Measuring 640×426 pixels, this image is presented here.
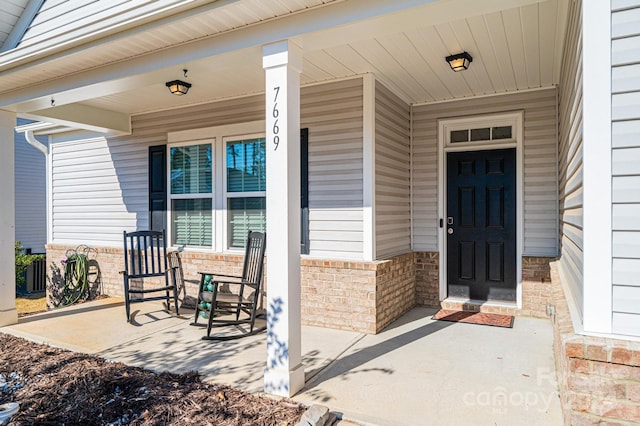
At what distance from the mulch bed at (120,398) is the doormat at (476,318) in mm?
2645

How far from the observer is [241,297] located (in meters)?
→ 4.19

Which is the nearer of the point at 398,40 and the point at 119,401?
the point at 119,401

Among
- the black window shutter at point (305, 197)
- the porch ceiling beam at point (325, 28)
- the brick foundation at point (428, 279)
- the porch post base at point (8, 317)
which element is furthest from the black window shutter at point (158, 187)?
the brick foundation at point (428, 279)

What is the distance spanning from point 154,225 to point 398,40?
422cm

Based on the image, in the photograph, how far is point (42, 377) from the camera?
309cm

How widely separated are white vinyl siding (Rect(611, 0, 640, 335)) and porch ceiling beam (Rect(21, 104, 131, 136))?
578 centimetres

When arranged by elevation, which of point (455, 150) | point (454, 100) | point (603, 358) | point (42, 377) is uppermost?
point (454, 100)

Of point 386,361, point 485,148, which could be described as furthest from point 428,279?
point 386,361

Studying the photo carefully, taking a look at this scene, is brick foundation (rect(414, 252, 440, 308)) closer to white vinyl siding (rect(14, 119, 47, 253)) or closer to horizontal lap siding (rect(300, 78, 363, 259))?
horizontal lap siding (rect(300, 78, 363, 259))

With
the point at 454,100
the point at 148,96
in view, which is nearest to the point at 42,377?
the point at 148,96

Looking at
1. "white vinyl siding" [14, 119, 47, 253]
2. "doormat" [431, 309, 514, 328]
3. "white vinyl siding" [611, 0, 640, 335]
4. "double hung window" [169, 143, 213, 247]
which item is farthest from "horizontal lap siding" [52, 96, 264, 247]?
"white vinyl siding" [14, 119, 47, 253]

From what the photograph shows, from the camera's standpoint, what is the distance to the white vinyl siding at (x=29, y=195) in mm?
10320

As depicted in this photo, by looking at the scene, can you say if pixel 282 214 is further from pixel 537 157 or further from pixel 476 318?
pixel 537 157

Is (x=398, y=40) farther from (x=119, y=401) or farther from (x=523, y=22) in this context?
(x=119, y=401)
